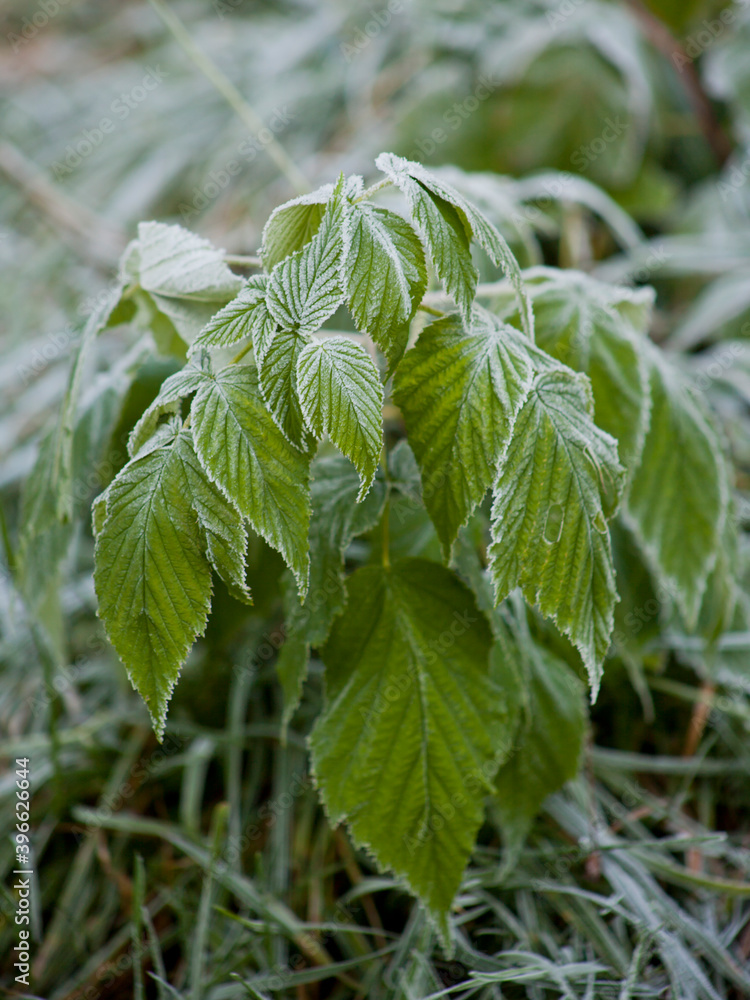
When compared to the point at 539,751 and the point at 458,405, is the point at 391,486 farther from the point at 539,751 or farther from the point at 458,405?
the point at 539,751

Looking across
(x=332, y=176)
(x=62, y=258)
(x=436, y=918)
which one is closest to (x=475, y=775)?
(x=436, y=918)

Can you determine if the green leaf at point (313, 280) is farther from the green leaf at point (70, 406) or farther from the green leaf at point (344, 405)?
the green leaf at point (70, 406)

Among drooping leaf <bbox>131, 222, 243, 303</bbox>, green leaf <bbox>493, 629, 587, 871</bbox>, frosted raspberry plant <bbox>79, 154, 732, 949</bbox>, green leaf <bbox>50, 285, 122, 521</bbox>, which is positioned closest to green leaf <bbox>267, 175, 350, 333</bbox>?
frosted raspberry plant <bbox>79, 154, 732, 949</bbox>

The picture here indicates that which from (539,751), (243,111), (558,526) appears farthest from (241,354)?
(243,111)

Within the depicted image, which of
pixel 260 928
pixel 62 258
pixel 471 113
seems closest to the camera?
pixel 260 928

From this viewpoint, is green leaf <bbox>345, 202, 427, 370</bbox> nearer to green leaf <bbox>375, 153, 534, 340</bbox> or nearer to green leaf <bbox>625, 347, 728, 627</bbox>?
green leaf <bbox>375, 153, 534, 340</bbox>

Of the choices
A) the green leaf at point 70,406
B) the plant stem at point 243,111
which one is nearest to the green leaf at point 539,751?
the green leaf at point 70,406

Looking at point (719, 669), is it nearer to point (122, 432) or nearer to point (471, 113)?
point (122, 432)

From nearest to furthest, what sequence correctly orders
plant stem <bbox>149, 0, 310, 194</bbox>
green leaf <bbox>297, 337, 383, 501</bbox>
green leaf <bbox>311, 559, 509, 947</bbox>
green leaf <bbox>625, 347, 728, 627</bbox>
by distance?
green leaf <bbox>297, 337, 383, 501</bbox>, green leaf <bbox>311, 559, 509, 947</bbox>, green leaf <bbox>625, 347, 728, 627</bbox>, plant stem <bbox>149, 0, 310, 194</bbox>
